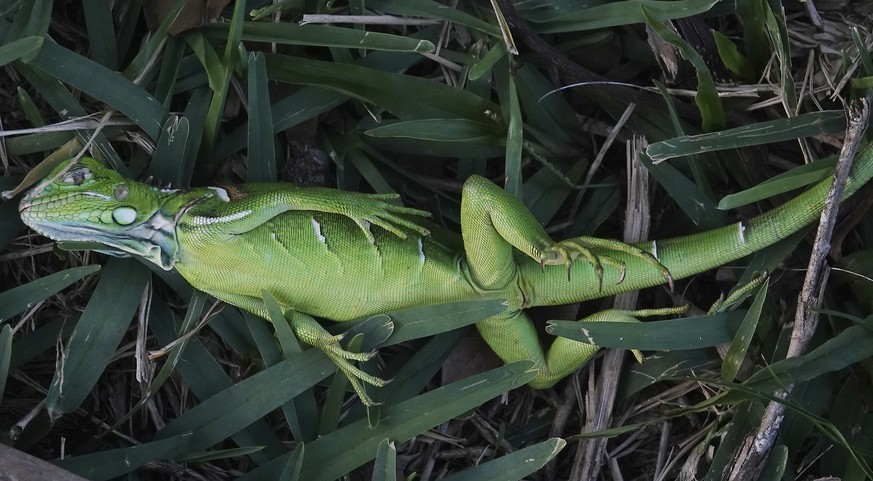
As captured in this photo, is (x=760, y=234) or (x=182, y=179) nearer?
(x=760, y=234)

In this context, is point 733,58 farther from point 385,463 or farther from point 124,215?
point 124,215

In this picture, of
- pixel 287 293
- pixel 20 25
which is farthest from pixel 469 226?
pixel 20 25

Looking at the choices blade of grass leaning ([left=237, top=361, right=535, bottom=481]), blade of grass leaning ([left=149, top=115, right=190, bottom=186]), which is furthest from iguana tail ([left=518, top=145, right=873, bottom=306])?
blade of grass leaning ([left=149, top=115, right=190, bottom=186])

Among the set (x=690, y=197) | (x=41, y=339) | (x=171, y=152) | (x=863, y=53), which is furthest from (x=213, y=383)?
(x=863, y=53)

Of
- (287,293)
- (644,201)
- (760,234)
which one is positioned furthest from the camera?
(644,201)

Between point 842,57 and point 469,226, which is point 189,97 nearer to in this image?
point 469,226

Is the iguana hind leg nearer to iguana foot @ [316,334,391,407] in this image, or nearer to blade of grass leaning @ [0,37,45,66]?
iguana foot @ [316,334,391,407]

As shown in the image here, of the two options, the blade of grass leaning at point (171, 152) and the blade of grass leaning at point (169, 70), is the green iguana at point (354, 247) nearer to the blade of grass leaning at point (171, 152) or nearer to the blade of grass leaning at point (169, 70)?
the blade of grass leaning at point (171, 152)
